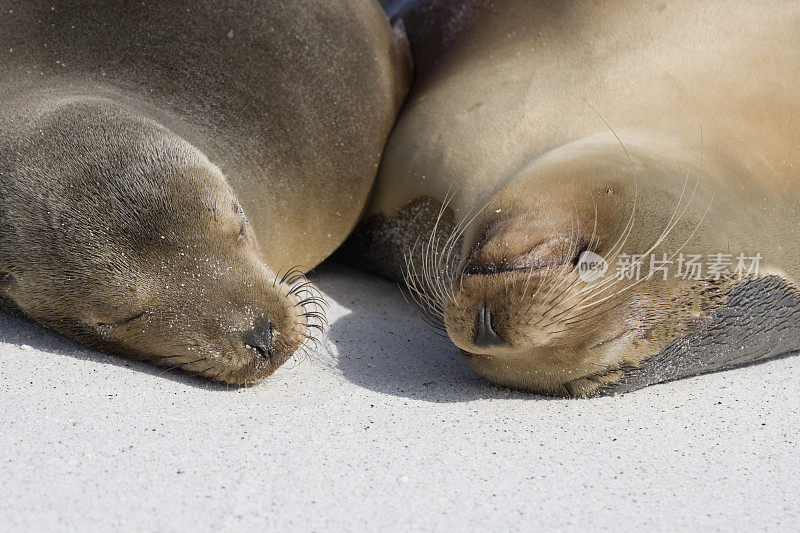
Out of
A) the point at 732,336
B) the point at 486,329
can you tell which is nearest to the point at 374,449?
the point at 486,329

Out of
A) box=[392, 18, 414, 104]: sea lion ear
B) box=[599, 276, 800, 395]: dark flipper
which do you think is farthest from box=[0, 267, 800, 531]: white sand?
box=[392, 18, 414, 104]: sea lion ear

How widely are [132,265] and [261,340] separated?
19.3 inches

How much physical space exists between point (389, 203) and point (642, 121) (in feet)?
3.98

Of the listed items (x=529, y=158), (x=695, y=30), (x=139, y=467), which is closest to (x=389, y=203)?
(x=529, y=158)

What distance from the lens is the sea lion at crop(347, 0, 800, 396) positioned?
10.3 ft

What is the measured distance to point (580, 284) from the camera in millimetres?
3088

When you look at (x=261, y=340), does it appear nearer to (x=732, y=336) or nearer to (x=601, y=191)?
(x=601, y=191)

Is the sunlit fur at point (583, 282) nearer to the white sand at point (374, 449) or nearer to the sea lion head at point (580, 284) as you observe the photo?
the sea lion head at point (580, 284)

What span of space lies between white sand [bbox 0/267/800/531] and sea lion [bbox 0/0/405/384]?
0.67ft

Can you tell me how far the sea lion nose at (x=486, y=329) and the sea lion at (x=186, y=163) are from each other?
653 mm

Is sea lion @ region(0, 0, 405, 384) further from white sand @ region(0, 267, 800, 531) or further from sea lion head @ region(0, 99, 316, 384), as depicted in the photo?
white sand @ region(0, 267, 800, 531)

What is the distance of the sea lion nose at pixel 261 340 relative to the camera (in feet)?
10.2

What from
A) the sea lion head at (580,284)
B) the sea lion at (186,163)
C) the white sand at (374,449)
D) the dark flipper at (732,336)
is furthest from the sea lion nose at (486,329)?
the sea lion at (186,163)

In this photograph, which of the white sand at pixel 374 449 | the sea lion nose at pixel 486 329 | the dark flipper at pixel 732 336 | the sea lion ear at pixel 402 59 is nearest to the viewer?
the white sand at pixel 374 449
